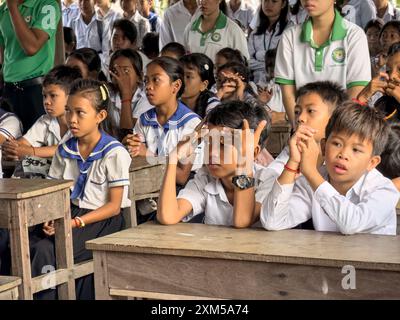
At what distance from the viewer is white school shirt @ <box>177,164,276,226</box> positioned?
2857 millimetres

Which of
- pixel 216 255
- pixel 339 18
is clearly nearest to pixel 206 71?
pixel 339 18

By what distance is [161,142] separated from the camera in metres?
4.27

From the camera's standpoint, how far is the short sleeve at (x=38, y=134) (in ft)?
14.5

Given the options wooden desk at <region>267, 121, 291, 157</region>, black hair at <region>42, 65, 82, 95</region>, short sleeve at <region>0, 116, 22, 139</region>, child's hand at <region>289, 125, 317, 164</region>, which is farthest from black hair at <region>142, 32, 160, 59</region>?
child's hand at <region>289, 125, 317, 164</region>

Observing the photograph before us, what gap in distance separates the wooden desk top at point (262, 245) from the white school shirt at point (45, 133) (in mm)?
1858

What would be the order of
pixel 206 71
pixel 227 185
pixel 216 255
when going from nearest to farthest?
pixel 216 255 → pixel 227 185 → pixel 206 71

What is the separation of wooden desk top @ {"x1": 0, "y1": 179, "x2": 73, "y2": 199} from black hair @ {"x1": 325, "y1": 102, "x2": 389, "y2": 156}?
3.67 feet

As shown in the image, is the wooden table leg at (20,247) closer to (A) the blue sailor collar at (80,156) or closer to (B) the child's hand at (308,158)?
(A) the blue sailor collar at (80,156)

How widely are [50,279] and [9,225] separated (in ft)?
1.02

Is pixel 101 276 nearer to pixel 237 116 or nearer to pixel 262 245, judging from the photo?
pixel 262 245

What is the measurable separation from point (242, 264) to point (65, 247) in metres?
1.24

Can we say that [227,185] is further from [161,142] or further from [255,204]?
[161,142]

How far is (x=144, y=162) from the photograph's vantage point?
3.89m
